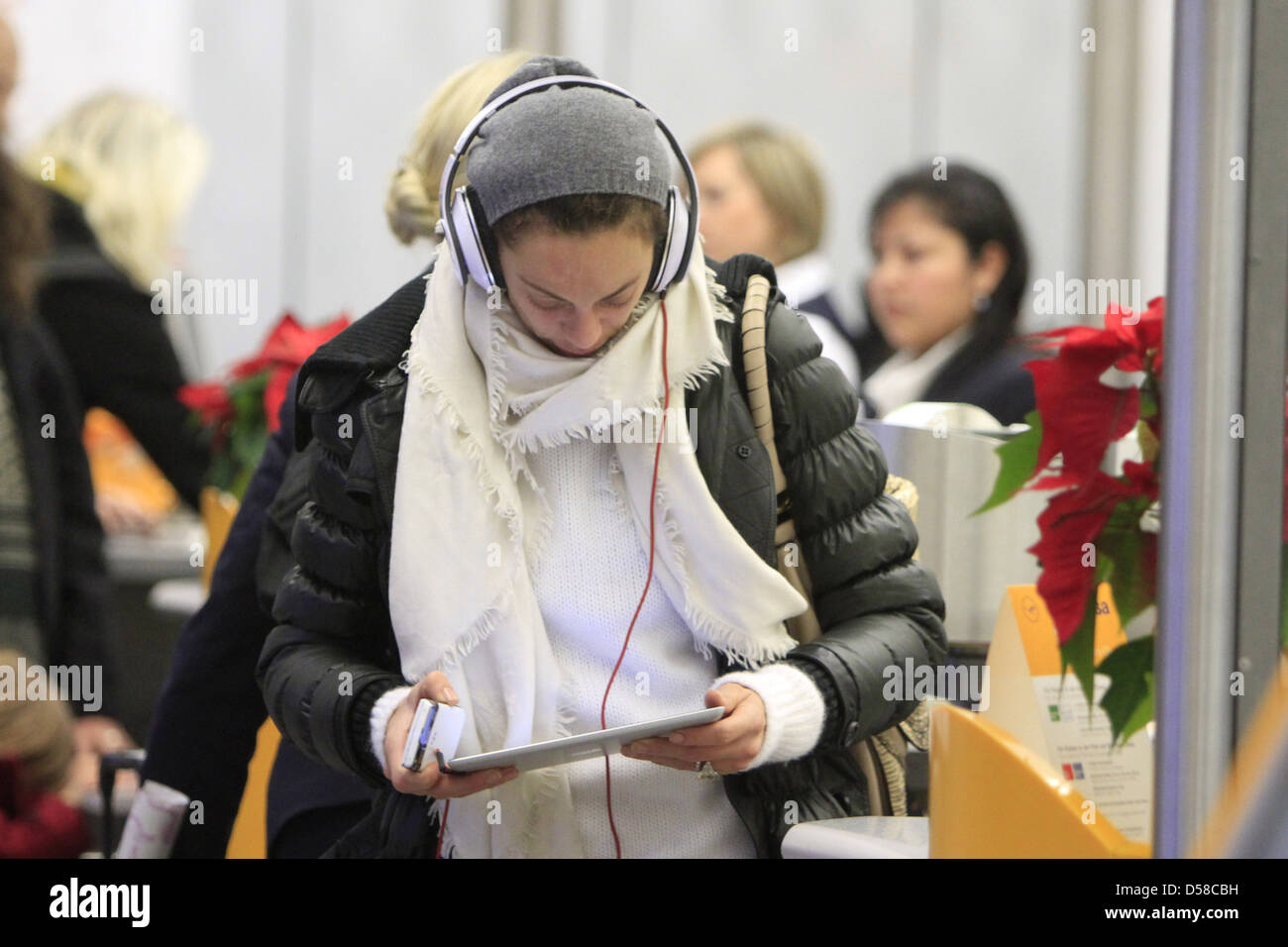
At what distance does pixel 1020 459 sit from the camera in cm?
163

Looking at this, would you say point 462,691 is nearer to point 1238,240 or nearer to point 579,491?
point 579,491

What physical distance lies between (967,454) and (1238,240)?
1.02 m

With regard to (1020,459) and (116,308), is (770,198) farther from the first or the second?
(1020,459)

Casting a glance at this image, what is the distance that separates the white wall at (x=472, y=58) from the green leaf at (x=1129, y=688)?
398 centimetres

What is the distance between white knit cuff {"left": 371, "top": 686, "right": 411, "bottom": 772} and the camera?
1.50 m

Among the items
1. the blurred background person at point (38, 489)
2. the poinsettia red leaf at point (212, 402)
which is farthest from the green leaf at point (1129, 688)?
the poinsettia red leaf at point (212, 402)

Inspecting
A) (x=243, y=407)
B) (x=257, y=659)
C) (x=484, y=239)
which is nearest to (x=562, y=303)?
(x=484, y=239)

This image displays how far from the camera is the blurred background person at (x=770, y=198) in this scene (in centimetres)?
336

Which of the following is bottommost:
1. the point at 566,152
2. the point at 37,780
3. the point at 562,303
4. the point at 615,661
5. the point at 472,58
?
the point at 37,780

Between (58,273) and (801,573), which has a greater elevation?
(58,273)

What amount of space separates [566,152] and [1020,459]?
1.89ft

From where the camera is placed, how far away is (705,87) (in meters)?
5.71
